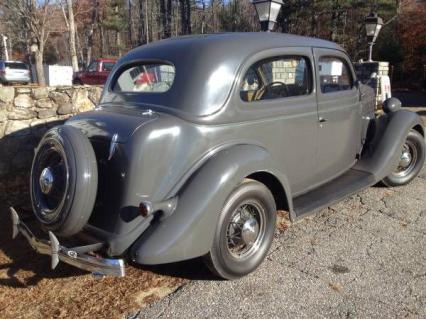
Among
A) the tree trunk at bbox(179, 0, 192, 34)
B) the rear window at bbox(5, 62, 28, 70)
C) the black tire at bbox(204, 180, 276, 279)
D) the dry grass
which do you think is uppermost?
the tree trunk at bbox(179, 0, 192, 34)

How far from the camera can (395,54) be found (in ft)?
82.2

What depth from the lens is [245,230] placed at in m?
3.15

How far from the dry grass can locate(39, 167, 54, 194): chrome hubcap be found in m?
0.72

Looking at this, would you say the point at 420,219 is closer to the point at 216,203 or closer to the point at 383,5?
the point at 216,203

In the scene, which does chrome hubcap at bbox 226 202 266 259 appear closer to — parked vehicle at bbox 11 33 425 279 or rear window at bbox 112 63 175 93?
parked vehicle at bbox 11 33 425 279

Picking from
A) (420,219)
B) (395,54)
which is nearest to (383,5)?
(395,54)

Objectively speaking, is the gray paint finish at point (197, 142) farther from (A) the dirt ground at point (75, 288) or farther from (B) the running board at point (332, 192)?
(A) the dirt ground at point (75, 288)

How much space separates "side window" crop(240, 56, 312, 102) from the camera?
344cm

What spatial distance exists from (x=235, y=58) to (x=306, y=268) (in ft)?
5.60

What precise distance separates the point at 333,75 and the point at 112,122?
2.46 metres

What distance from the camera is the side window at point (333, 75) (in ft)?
13.5

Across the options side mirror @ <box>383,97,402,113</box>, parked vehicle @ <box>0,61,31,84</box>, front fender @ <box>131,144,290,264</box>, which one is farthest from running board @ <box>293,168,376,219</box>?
parked vehicle @ <box>0,61,31,84</box>

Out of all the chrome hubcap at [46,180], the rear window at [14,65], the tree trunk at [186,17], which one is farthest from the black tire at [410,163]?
the tree trunk at [186,17]

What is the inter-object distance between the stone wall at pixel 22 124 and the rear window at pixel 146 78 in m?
1.92
